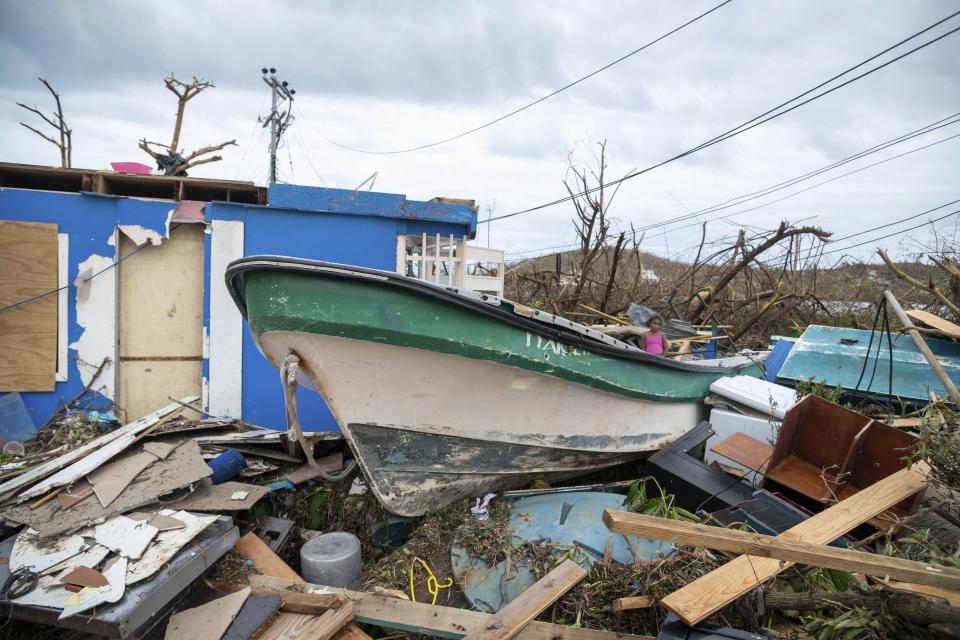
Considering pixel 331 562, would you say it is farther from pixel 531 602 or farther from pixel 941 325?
pixel 941 325

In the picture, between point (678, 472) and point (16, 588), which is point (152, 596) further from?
point (678, 472)

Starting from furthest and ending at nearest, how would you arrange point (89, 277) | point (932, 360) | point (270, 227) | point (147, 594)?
point (270, 227) → point (89, 277) → point (932, 360) → point (147, 594)

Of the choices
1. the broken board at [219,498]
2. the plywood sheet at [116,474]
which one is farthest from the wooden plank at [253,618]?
the plywood sheet at [116,474]

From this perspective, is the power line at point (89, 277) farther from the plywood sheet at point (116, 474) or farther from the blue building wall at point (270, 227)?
the plywood sheet at point (116, 474)

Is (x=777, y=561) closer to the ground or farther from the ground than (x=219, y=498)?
farther from the ground

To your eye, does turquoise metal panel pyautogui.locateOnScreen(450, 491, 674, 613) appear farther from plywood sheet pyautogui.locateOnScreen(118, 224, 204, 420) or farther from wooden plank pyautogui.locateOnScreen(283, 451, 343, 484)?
plywood sheet pyautogui.locateOnScreen(118, 224, 204, 420)

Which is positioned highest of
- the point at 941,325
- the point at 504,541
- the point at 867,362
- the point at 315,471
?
the point at 941,325

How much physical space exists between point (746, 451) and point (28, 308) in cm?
717

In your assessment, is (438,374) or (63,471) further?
(63,471)

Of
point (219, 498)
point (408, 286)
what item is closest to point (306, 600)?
point (219, 498)

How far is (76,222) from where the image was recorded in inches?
207

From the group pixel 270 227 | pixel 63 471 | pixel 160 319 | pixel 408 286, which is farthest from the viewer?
pixel 160 319

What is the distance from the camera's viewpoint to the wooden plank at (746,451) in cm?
389

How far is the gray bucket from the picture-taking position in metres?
3.22
